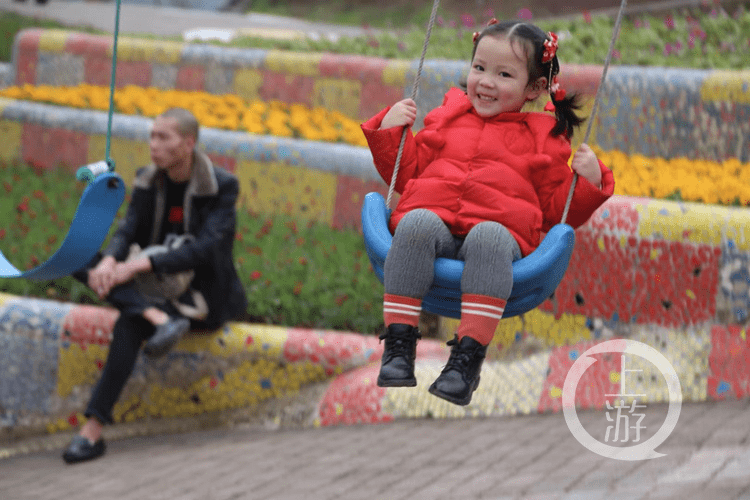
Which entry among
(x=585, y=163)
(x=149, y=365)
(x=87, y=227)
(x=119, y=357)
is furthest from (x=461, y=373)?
(x=149, y=365)

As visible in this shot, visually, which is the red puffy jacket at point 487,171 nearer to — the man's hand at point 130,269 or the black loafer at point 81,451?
the man's hand at point 130,269

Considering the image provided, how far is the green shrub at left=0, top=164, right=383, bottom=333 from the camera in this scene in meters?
5.37

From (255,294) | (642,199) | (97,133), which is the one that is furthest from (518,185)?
(97,133)

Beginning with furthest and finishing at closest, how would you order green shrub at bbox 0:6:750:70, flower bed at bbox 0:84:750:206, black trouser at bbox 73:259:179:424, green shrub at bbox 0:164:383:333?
green shrub at bbox 0:6:750:70, green shrub at bbox 0:164:383:333, flower bed at bbox 0:84:750:206, black trouser at bbox 73:259:179:424

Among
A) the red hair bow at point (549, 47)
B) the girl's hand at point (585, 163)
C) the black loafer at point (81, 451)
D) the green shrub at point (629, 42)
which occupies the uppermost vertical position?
the green shrub at point (629, 42)

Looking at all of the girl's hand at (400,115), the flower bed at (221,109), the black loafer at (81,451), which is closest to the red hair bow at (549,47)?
the girl's hand at (400,115)

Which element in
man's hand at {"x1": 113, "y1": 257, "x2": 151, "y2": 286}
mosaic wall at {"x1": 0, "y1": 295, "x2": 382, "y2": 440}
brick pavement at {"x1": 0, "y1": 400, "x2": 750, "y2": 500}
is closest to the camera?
brick pavement at {"x1": 0, "y1": 400, "x2": 750, "y2": 500}

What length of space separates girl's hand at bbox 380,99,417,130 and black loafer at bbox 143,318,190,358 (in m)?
2.33

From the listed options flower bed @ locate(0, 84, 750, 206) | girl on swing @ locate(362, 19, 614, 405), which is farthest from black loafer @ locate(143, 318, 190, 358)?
flower bed @ locate(0, 84, 750, 206)

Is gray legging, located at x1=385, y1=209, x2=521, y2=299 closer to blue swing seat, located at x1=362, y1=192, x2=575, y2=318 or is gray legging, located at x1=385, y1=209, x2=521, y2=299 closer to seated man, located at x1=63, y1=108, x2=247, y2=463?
blue swing seat, located at x1=362, y1=192, x2=575, y2=318

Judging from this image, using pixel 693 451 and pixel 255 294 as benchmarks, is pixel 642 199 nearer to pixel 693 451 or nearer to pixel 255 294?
pixel 693 451

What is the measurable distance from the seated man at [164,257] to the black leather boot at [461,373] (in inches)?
93.6

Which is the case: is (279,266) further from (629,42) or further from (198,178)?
(629,42)

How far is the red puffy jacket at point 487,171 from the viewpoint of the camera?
2748 millimetres
